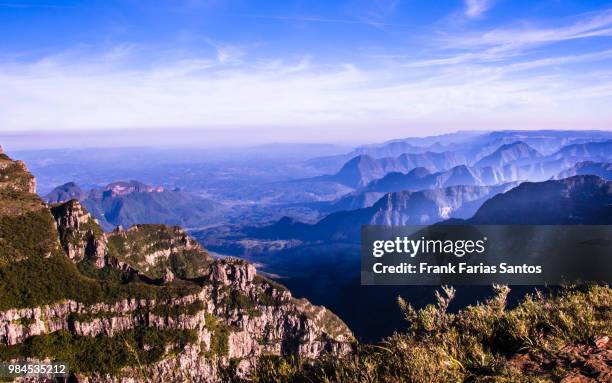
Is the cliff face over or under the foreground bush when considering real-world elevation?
under

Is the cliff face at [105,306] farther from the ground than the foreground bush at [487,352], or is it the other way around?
the foreground bush at [487,352]

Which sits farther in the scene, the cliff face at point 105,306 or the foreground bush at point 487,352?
the cliff face at point 105,306

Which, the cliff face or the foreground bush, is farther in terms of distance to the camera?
the cliff face

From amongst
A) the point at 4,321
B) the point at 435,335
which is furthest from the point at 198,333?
the point at 435,335
